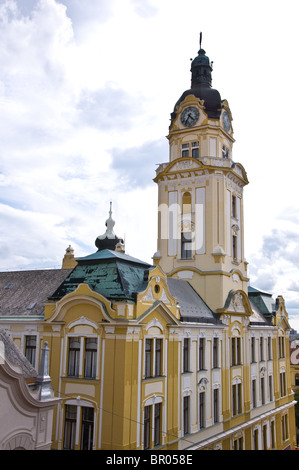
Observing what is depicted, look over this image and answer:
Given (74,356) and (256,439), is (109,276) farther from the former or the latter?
(256,439)

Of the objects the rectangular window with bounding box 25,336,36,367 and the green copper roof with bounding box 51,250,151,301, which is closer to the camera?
the green copper roof with bounding box 51,250,151,301

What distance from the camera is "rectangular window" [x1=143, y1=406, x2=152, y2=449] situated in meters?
24.5

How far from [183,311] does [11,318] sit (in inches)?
460

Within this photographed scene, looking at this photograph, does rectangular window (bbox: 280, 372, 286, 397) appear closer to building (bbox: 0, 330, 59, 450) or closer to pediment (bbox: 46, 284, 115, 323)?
pediment (bbox: 46, 284, 115, 323)

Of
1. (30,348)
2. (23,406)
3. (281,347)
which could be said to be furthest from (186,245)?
(23,406)

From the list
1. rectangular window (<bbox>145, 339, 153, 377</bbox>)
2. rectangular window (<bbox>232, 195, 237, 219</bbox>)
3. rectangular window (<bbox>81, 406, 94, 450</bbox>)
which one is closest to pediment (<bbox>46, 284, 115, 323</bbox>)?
rectangular window (<bbox>145, 339, 153, 377</bbox>)

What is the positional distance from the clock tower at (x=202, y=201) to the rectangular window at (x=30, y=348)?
42.0 ft

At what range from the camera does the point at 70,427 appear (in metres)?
24.5

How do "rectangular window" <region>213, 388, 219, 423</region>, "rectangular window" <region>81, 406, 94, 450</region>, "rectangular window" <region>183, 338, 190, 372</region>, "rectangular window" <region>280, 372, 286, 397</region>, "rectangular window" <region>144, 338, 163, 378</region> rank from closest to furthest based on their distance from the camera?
"rectangular window" <region>81, 406, 94, 450</region> → "rectangular window" <region>144, 338, 163, 378</region> → "rectangular window" <region>183, 338, 190, 372</region> → "rectangular window" <region>213, 388, 219, 423</region> → "rectangular window" <region>280, 372, 286, 397</region>

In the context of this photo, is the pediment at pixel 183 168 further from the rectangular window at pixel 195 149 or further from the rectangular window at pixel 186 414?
the rectangular window at pixel 186 414

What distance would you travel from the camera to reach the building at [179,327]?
24062mm

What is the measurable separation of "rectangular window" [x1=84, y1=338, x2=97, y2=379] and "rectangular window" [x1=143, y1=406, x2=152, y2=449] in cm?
357

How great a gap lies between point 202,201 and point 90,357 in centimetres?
1738

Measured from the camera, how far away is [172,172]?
38406 millimetres
